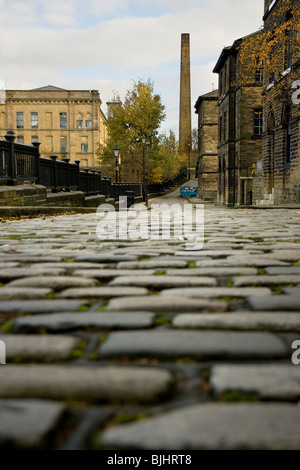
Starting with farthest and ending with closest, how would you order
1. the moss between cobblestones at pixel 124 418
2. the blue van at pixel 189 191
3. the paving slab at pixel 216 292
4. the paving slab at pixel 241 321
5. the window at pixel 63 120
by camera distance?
the window at pixel 63 120 < the blue van at pixel 189 191 < the paving slab at pixel 216 292 < the paving slab at pixel 241 321 < the moss between cobblestones at pixel 124 418

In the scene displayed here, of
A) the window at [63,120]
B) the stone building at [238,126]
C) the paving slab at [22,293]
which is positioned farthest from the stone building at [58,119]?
the paving slab at [22,293]

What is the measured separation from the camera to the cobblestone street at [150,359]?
4.00 feet

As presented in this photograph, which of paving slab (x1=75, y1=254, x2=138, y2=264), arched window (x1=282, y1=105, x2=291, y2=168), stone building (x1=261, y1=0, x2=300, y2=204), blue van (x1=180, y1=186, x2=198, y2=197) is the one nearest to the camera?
paving slab (x1=75, y1=254, x2=138, y2=264)

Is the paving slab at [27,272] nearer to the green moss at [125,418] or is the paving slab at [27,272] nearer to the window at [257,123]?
the green moss at [125,418]

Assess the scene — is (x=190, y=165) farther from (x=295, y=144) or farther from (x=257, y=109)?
(x=295, y=144)

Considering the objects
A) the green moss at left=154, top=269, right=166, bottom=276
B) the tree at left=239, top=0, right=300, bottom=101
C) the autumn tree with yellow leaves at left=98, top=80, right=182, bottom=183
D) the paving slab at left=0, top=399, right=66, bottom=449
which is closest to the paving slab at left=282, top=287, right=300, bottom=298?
the green moss at left=154, top=269, right=166, bottom=276

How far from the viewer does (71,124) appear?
64438 mm

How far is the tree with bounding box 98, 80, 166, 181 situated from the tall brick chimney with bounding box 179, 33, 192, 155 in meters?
32.5

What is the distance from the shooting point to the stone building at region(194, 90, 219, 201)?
47.2 metres

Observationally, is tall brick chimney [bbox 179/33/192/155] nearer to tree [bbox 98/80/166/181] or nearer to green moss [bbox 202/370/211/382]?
tree [bbox 98/80/166/181]

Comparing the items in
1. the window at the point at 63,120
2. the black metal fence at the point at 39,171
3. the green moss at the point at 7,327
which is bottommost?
the green moss at the point at 7,327

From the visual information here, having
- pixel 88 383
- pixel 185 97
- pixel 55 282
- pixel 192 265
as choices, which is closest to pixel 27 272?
pixel 55 282

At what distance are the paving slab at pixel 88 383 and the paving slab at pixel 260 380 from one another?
17cm

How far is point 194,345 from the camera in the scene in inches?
72.7
